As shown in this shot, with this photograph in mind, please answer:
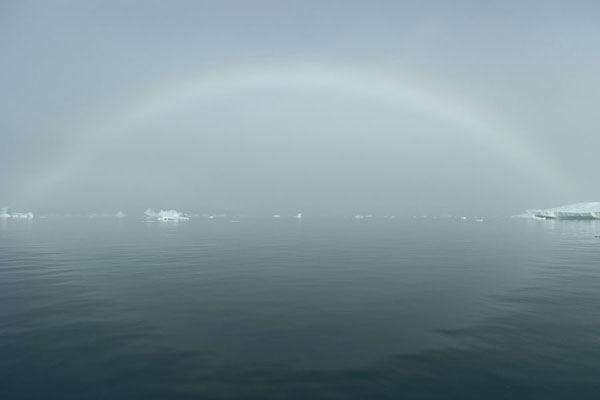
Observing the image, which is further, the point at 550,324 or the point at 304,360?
the point at 550,324

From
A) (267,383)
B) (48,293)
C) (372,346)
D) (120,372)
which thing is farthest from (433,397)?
(48,293)

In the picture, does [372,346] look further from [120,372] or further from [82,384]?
[82,384]

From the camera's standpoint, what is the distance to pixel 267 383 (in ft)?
32.2

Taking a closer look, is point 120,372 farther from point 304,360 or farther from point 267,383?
point 304,360

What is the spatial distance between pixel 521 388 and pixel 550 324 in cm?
736

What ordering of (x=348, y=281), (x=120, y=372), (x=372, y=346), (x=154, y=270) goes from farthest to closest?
(x=154, y=270)
(x=348, y=281)
(x=372, y=346)
(x=120, y=372)

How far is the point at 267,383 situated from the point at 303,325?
5.36 metres

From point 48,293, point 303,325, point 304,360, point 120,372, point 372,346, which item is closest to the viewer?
point 120,372

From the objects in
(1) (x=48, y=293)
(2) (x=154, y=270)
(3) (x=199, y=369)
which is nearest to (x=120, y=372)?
(3) (x=199, y=369)

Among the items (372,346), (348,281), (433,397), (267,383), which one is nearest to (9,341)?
Result: (267,383)

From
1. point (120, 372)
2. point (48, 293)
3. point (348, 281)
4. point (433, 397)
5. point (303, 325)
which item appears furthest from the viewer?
point (348, 281)

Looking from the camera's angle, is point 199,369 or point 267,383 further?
point 199,369

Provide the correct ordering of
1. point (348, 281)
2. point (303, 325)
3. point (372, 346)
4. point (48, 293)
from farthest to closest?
1. point (348, 281)
2. point (48, 293)
3. point (303, 325)
4. point (372, 346)

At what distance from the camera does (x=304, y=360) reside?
11367 mm
